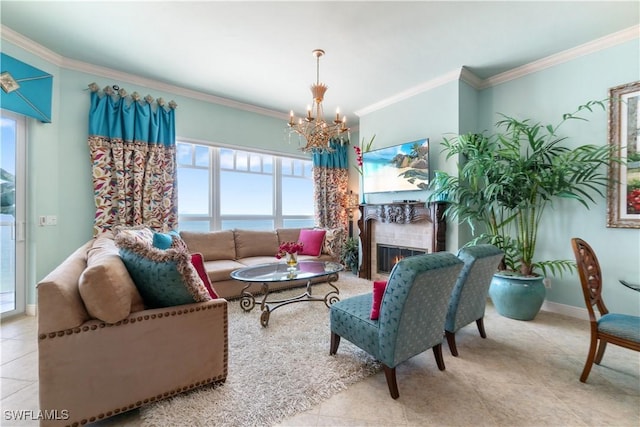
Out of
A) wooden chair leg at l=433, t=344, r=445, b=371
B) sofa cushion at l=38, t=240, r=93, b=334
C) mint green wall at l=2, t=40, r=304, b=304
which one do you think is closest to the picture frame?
wooden chair leg at l=433, t=344, r=445, b=371

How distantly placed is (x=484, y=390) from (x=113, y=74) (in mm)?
5066

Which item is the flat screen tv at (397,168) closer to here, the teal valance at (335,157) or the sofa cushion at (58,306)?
the teal valance at (335,157)

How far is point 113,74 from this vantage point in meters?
3.43

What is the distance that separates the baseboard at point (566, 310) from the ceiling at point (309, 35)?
2.87 m

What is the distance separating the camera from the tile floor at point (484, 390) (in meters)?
1.49

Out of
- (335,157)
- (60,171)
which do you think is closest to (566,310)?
(335,157)

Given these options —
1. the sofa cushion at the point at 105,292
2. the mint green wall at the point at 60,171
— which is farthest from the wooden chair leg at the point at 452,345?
the mint green wall at the point at 60,171

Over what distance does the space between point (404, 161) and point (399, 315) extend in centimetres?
288

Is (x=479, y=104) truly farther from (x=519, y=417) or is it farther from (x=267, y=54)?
(x=519, y=417)

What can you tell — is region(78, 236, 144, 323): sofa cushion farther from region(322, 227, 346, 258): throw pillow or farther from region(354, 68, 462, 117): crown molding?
region(354, 68, 462, 117): crown molding

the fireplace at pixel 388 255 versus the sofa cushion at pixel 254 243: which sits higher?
the sofa cushion at pixel 254 243

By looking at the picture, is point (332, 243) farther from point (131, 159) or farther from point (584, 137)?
point (584, 137)

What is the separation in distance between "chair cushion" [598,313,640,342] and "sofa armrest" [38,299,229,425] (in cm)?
248

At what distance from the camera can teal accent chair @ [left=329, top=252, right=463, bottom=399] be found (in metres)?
1.56
